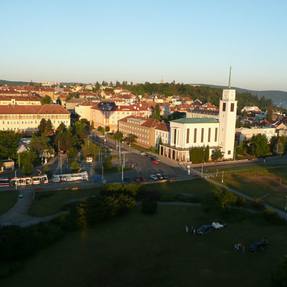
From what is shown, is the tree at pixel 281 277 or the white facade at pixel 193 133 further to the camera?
the white facade at pixel 193 133

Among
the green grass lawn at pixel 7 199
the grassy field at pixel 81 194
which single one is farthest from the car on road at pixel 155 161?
the green grass lawn at pixel 7 199

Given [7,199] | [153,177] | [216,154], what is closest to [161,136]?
[216,154]

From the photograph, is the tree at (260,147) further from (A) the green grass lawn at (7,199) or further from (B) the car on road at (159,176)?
(A) the green grass lawn at (7,199)

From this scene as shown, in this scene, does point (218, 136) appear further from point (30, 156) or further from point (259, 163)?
point (30, 156)

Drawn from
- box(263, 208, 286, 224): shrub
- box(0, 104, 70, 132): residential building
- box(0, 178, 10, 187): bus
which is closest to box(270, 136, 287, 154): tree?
box(263, 208, 286, 224): shrub

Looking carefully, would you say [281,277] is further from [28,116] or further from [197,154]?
[28,116]

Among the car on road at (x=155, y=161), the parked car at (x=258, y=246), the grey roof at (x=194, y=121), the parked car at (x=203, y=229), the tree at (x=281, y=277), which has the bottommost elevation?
the car on road at (x=155, y=161)
